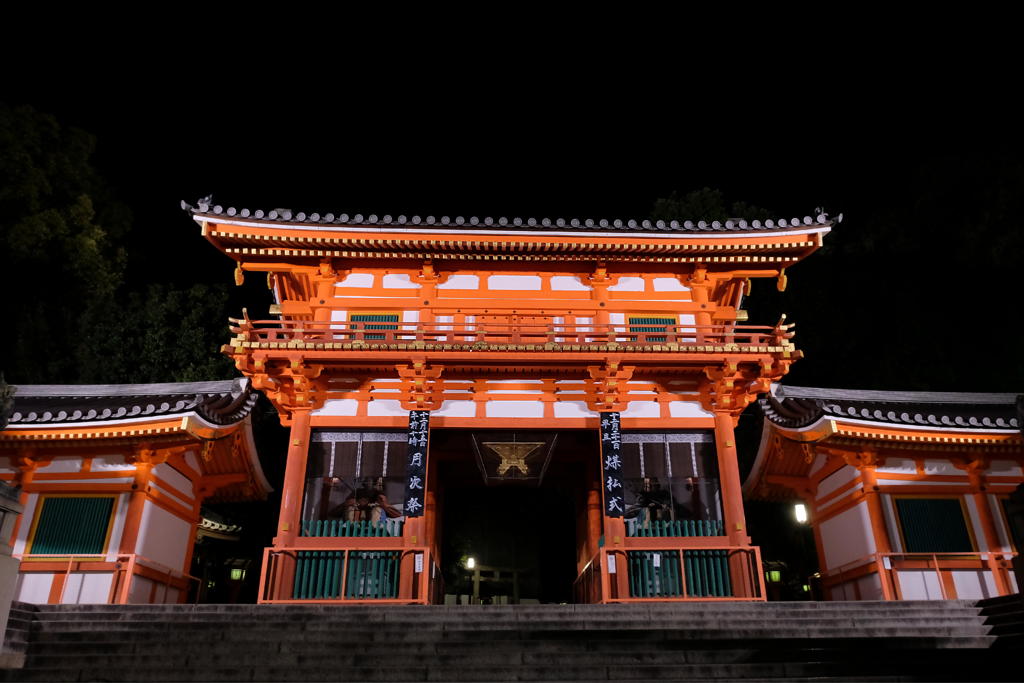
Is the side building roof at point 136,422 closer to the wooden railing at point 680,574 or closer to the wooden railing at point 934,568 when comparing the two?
the wooden railing at point 680,574

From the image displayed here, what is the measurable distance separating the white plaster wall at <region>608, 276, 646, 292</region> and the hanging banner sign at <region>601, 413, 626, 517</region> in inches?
130

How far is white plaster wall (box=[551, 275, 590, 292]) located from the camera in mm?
14961

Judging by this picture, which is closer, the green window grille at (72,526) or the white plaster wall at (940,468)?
the green window grille at (72,526)

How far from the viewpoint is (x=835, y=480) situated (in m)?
16.0

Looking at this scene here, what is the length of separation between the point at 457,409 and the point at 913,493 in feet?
32.9

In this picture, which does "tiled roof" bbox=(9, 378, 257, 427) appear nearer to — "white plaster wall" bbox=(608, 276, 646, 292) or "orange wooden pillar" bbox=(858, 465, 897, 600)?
"white plaster wall" bbox=(608, 276, 646, 292)

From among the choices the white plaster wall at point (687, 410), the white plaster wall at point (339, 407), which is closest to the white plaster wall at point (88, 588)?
the white plaster wall at point (339, 407)

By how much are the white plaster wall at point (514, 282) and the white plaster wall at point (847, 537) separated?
8651 mm

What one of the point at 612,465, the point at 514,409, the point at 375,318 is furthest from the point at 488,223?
the point at 612,465

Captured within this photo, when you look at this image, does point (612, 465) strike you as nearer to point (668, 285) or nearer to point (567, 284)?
point (567, 284)

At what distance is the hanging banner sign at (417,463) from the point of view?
12.1 m

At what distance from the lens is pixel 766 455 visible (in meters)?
16.5

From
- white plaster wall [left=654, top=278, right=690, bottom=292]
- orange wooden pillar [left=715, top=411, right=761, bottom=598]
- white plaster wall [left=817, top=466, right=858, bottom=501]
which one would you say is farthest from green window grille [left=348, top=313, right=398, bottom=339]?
white plaster wall [left=817, top=466, right=858, bottom=501]

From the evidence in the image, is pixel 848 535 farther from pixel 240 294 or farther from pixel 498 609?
pixel 240 294
